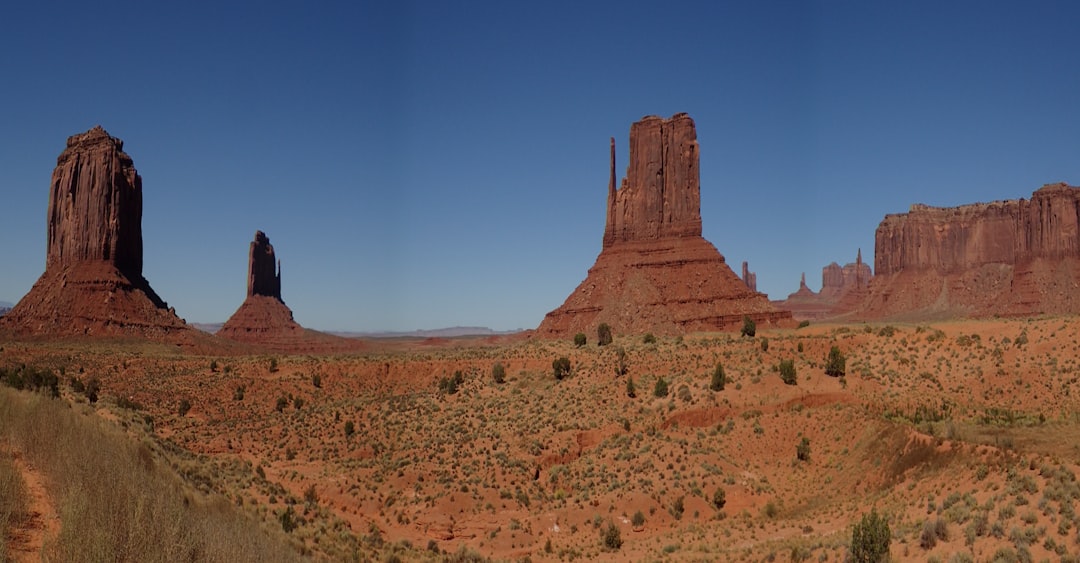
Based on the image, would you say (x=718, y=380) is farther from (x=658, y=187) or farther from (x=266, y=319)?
(x=266, y=319)

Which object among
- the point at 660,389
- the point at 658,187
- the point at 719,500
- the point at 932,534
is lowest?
the point at 719,500

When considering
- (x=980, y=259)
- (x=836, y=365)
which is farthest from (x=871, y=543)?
(x=980, y=259)

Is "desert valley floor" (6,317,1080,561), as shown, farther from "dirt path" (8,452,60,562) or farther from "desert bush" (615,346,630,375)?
"desert bush" (615,346,630,375)

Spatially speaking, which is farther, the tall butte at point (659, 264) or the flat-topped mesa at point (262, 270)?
the flat-topped mesa at point (262, 270)

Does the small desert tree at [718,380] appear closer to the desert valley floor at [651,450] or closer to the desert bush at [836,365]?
the desert valley floor at [651,450]

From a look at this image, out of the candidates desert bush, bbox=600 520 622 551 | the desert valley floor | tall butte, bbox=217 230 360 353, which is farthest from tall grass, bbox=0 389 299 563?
tall butte, bbox=217 230 360 353

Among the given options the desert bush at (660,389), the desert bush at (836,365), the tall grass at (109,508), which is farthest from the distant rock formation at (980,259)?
the tall grass at (109,508)
